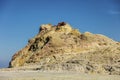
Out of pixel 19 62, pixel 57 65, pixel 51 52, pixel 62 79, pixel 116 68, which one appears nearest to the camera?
pixel 62 79

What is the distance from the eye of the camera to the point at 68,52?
55281 millimetres

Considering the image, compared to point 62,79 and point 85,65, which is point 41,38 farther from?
point 62,79

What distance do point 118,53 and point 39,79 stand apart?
18.1 meters

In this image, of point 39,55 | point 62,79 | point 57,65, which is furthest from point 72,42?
point 62,79

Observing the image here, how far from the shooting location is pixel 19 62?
201 ft

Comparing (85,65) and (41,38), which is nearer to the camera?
(85,65)

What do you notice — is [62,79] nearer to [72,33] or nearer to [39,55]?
[39,55]

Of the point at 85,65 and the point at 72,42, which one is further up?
the point at 72,42

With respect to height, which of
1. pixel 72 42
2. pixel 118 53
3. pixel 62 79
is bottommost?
pixel 62 79

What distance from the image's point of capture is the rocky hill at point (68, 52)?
42.1 m

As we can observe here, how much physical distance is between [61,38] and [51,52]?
4010mm

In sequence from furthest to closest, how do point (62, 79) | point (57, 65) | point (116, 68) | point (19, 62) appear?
point (19, 62), point (57, 65), point (116, 68), point (62, 79)

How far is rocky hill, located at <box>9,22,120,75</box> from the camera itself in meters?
42.1

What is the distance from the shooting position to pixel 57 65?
43.8m
